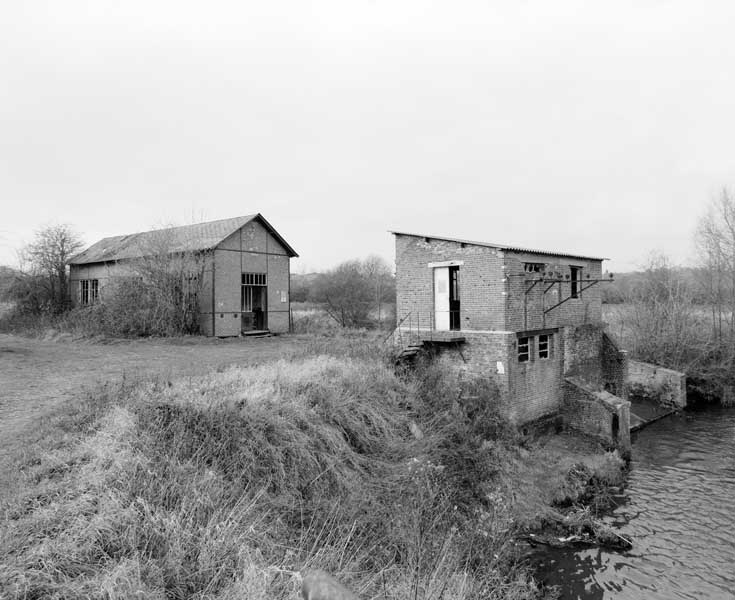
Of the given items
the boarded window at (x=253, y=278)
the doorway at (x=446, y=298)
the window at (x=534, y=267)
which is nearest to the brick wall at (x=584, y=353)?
the window at (x=534, y=267)

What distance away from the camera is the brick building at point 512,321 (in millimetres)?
15234

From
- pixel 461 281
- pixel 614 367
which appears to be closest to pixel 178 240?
pixel 461 281

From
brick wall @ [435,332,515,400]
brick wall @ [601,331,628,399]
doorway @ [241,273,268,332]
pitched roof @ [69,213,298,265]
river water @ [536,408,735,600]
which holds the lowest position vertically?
river water @ [536,408,735,600]

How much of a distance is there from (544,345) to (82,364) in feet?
50.6

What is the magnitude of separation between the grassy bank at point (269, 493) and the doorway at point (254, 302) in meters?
10.3

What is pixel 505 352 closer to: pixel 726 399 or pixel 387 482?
pixel 387 482

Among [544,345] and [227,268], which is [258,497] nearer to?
[544,345]

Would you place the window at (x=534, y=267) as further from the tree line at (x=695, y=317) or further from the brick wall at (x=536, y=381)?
the tree line at (x=695, y=317)

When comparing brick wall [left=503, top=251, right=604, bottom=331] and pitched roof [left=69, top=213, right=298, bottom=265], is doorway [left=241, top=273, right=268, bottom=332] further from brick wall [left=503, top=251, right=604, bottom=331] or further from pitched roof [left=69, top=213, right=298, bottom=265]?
brick wall [left=503, top=251, right=604, bottom=331]

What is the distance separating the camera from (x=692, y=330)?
26.3m

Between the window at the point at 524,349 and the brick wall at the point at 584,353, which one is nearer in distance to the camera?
the window at the point at 524,349

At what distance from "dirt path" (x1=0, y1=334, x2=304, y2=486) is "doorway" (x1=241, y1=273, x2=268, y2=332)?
6.39ft

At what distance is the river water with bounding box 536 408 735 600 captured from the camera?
9.09 m

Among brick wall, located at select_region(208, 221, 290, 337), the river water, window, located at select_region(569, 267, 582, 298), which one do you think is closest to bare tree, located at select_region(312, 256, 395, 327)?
brick wall, located at select_region(208, 221, 290, 337)
